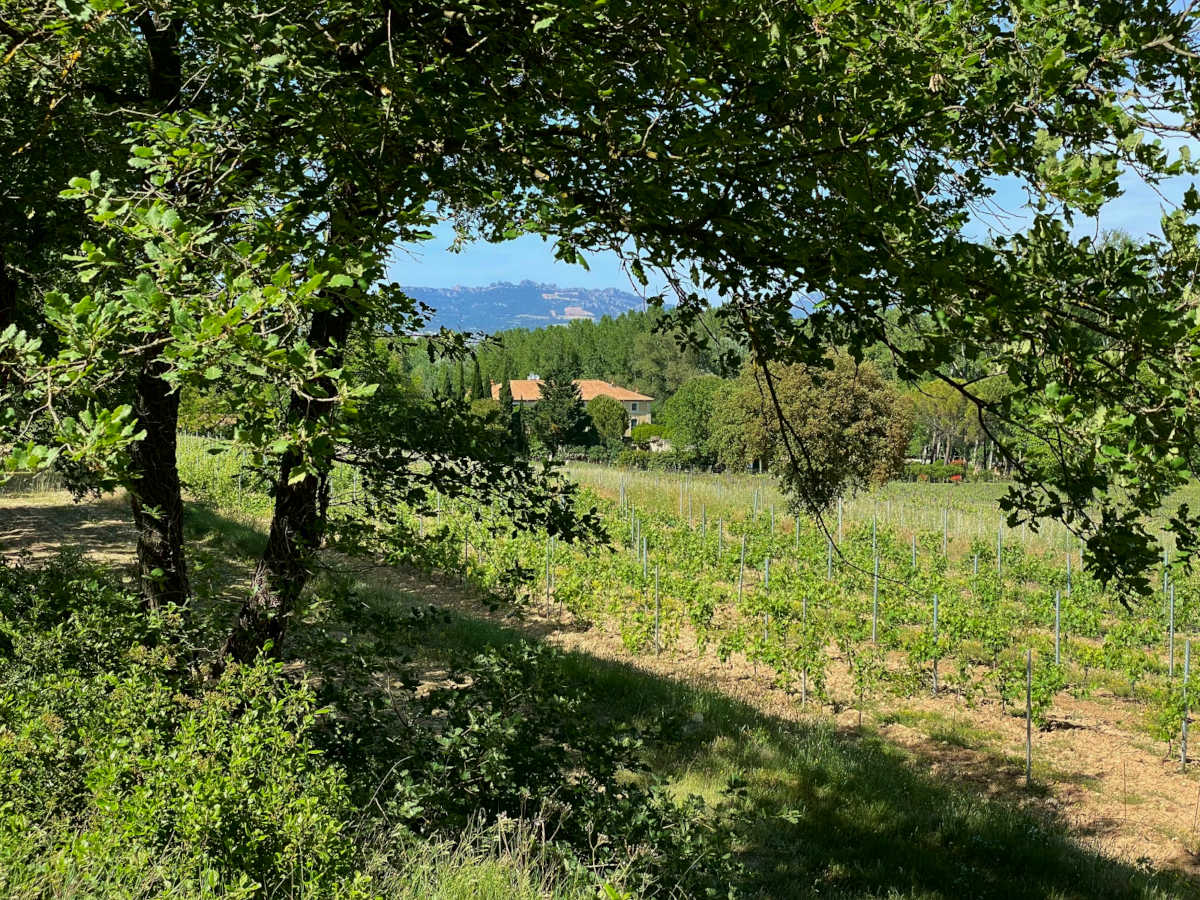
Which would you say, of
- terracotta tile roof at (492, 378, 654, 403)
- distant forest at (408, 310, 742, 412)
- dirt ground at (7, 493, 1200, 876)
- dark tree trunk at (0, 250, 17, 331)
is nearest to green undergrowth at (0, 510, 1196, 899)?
dark tree trunk at (0, 250, 17, 331)

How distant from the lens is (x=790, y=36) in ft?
9.31

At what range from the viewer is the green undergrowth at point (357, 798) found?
8.55ft

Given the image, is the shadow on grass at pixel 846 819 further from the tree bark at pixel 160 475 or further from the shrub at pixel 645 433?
the shrub at pixel 645 433

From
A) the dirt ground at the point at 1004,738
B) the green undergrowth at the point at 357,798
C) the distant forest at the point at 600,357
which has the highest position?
the distant forest at the point at 600,357

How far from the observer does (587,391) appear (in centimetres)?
8944

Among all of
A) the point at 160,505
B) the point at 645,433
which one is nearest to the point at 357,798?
the point at 160,505

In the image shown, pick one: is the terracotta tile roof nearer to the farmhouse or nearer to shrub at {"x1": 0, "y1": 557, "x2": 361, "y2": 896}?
the farmhouse

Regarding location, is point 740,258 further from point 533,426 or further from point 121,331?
point 533,426

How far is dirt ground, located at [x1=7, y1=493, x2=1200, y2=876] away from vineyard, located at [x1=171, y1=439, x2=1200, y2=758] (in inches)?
10.4

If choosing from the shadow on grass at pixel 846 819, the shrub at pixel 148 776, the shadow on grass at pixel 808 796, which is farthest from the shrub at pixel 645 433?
the shrub at pixel 148 776

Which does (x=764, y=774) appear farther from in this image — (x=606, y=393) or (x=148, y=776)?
(x=606, y=393)

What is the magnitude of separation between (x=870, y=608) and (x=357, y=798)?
13466mm

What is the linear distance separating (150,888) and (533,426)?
5881cm

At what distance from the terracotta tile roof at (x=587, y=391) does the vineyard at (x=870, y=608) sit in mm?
65135
